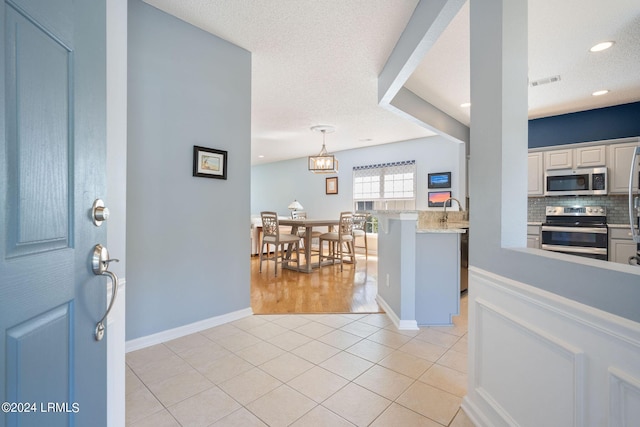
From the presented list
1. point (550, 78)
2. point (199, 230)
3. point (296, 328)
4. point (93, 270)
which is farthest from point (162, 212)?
point (550, 78)

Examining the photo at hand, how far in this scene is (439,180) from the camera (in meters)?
5.89

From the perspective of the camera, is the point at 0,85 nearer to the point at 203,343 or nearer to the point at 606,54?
the point at 203,343

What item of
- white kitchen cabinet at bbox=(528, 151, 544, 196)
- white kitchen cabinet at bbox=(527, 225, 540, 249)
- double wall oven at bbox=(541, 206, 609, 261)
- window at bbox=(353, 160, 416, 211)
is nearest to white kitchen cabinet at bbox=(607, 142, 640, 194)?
double wall oven at bbox=(541, 206, 609, 261)

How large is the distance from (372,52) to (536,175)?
360 cm

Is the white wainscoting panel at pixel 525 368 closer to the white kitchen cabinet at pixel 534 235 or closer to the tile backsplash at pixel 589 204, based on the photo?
the white kitchen cabinet at pixel 534 235

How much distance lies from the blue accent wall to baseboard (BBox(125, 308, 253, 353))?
5216 millimetres

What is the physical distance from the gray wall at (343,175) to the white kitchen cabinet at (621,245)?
2061mm

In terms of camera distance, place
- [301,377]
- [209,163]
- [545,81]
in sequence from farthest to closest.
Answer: [545,81] → [209,163] → [301,377]

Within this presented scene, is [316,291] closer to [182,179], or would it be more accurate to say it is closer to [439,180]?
[182,179]

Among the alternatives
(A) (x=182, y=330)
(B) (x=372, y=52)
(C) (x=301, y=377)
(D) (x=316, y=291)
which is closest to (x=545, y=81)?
(B) (x=372, y=52)

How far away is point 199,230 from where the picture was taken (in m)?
2.49

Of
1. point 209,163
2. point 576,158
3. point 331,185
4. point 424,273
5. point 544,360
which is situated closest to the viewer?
point 544,360

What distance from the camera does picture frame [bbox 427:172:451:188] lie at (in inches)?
228

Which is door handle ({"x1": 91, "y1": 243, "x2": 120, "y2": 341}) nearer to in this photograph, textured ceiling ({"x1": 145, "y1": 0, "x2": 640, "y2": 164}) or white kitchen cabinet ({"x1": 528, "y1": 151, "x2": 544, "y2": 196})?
textured ceiling ({"x1": 145, "y1": 0, "x2": 640, "y2": 164})
